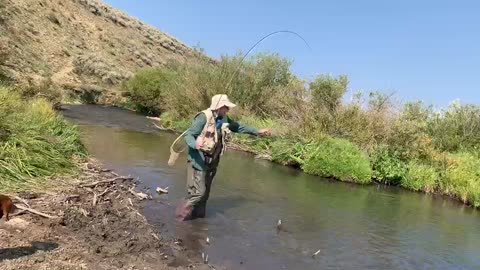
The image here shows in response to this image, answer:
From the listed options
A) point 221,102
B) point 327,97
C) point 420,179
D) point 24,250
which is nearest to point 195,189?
point 221,102

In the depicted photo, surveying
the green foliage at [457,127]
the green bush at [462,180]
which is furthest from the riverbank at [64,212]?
the green foliage at [457,127]

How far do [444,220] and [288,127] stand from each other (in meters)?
8.84

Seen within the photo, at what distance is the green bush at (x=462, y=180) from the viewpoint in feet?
55.8

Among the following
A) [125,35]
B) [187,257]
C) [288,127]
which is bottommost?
[187,257]

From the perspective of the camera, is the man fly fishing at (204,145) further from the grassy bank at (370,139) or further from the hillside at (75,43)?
the hillside at (75,43)

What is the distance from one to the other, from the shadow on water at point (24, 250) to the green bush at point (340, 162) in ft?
43.6

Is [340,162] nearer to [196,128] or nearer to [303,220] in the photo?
[303,220]

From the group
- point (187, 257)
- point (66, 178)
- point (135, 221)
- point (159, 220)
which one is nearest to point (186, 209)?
point (159, 220)

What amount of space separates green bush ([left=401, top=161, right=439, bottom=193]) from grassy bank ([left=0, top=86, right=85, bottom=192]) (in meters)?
11.8

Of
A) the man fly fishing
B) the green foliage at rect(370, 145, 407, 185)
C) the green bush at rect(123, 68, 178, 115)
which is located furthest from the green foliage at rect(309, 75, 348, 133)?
the green bush at rect(123, 68, 178, 115)

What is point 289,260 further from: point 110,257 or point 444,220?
point 444,220

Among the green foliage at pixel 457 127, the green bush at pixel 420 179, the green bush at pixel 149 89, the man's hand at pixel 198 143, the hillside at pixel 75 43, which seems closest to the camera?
the man's hand at pixel 198 143

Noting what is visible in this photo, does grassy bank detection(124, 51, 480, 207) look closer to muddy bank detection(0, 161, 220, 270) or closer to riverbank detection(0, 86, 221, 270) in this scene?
riverbank detection(0, 86, 221, 270)

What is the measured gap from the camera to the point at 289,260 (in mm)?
8336
